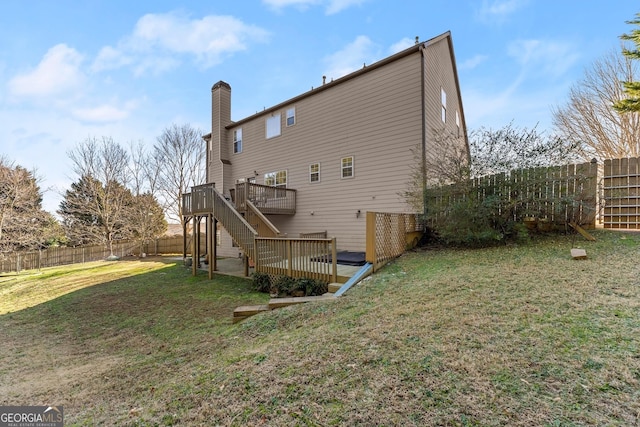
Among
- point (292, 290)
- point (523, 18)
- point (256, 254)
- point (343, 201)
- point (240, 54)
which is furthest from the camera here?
point (240, 54)

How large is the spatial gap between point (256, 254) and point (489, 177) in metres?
6.89

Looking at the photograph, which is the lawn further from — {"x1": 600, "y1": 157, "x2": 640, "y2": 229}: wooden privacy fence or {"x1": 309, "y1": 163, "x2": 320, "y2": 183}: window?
{"x1": 309, "y1": 163, "x2": 320, "y2": 183}: window

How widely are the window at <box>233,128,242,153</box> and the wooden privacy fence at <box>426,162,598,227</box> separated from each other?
37.3 ft

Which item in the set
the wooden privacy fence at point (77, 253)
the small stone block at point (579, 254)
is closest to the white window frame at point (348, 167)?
the small stone block at point (579, 254)

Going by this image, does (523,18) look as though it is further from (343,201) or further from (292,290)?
(292,290)

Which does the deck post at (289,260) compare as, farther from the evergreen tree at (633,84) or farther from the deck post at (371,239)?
the evergreen tree at (633,84)

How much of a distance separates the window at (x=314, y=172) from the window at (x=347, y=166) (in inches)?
46.8

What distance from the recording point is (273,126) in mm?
13625

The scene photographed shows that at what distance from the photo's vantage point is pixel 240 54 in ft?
39.8

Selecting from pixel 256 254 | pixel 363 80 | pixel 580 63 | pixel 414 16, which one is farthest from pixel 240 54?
pixel 580 63

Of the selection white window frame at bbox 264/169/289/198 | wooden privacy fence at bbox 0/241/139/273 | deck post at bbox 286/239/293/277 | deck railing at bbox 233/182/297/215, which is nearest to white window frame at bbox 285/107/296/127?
white window frame at bbox 264/169/289/198

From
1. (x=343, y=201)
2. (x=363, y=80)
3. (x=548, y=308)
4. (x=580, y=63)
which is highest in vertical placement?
(x=580, y=63)

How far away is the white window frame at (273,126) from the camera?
13.4 m

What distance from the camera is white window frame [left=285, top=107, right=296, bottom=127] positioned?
504 inches
